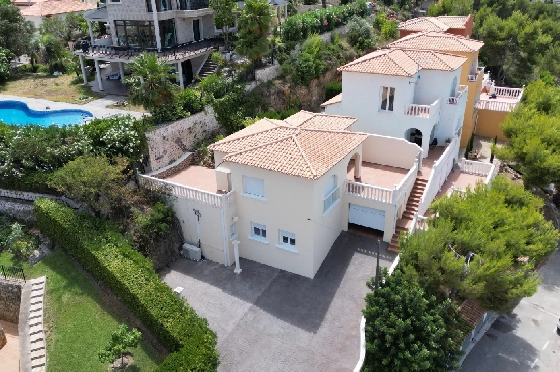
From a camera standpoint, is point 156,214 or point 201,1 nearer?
point 156,214

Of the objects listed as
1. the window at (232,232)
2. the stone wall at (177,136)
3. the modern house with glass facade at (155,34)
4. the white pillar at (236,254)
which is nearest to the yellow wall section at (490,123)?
the stone wall at (177,136)

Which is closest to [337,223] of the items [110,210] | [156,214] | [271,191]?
[271,191]

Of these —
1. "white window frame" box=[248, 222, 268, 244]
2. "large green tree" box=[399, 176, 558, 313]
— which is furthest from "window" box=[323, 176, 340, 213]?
"large green tree" box=[399, 176, 558, 313]

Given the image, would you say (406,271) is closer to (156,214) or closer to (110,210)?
(156,214)

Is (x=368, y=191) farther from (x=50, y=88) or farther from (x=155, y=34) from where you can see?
(x=50, y=88)

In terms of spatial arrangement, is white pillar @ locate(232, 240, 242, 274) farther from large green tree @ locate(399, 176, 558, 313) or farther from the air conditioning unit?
large green tree @ locate(399, 176, 558, 313)

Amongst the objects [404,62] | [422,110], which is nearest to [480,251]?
[422,110]
